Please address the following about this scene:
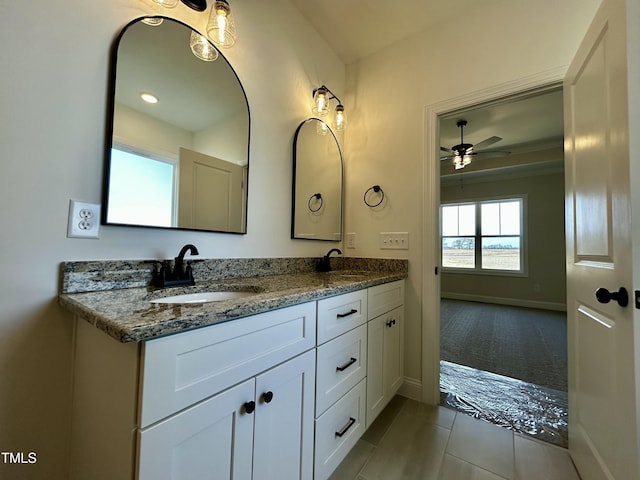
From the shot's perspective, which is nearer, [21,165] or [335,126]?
[21,165]

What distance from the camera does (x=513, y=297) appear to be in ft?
15.3

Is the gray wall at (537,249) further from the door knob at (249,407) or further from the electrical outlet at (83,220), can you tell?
the electrical outlet at (83,220)

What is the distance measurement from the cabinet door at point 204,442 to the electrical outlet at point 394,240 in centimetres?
144

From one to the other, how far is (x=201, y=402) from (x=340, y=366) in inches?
25.2

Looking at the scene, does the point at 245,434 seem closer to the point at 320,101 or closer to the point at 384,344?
the point at 384,344

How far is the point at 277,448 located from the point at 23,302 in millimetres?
896

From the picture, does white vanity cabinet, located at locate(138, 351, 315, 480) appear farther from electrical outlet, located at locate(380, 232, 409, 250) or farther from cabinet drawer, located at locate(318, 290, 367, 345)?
electrical outlet, located at locate(380, 232, 409, 250)

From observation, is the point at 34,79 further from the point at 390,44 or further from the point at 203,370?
the point at 390,44

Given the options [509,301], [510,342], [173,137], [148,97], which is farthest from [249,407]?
[509,301]

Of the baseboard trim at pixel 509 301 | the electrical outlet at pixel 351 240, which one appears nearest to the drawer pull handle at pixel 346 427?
the electrical outlet at pixel 351 240

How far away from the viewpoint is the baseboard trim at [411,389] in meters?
1.77

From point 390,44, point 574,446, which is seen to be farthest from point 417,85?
point 574,446

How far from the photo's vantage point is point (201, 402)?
636 millimetres

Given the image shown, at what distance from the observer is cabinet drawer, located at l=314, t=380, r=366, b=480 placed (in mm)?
1010
